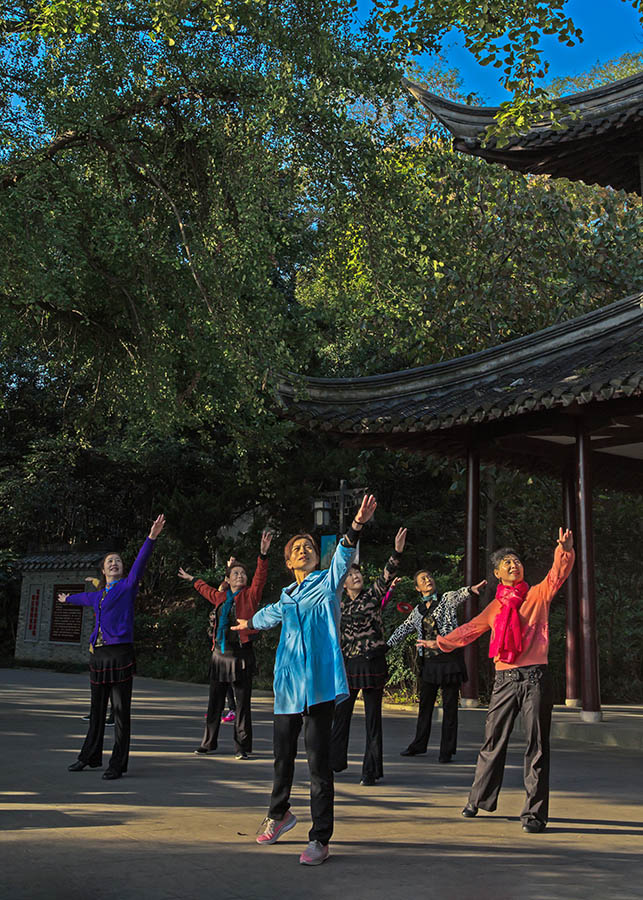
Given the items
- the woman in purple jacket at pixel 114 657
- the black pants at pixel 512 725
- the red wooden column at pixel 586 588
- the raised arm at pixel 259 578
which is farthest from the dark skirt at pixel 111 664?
the red wooden column at pixel 586 588

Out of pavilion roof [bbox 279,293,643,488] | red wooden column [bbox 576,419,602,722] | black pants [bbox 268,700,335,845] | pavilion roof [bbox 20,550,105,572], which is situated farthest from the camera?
pavilion roof [bbox 20,550,105,572]

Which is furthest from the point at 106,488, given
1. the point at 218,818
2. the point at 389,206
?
the point at 218,818

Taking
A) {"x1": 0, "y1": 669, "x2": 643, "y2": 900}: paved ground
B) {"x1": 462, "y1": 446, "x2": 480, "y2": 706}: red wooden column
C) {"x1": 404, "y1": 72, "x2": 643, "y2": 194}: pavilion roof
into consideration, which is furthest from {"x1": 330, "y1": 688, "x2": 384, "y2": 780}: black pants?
{"x1": 404, "y1": 72, "x2": 643, "y2": 194}: pavilion roof

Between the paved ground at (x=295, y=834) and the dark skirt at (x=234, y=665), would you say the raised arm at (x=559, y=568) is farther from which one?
the dark skirt at (x=234, y=665)

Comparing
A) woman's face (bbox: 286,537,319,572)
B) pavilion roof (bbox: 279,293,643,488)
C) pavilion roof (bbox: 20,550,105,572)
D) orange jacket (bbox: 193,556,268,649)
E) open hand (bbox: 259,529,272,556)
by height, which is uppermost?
pavilion roof (bbox: 279,293,643,488)

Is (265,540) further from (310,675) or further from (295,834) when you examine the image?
(295,834)

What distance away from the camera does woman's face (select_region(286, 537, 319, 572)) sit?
5594 millimetres

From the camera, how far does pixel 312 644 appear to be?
5426 millimetres

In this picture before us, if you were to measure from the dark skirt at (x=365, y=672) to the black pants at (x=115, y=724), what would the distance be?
73.1 inches

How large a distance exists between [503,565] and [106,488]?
20.6 meters

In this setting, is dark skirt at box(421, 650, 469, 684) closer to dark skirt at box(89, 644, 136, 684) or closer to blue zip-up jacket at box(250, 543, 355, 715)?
dark skirt at box(89, 644, 136, 684)

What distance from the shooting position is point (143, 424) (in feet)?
57.0

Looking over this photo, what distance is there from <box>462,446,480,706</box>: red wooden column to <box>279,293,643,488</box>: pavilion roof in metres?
0.42

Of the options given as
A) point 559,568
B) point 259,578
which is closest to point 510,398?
point 259,578
